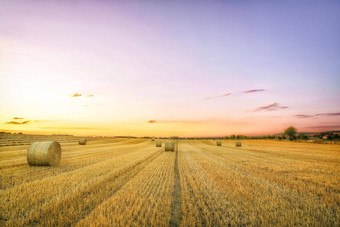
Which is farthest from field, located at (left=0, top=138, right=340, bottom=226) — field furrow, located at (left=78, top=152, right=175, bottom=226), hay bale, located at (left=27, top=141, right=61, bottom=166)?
hay bale, located at (left=27, top=141, right=61, bottom=166)

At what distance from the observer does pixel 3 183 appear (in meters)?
6.87

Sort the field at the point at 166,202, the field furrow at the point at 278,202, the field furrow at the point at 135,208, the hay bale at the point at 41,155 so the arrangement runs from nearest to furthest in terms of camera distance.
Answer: the field furrow at the point at 135,208 < the field at the point at 166,202 < the field furrow at the point at 278,202 < the hay bale at the point at 41,155

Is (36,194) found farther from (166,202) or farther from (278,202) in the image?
(278,202)

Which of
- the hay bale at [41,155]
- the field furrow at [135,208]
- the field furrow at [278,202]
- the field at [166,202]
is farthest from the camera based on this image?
the hay bale at [41,155]

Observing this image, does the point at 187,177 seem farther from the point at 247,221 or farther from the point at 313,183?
the point at 313,183

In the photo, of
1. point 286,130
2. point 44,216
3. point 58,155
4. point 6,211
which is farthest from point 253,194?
point 286,130

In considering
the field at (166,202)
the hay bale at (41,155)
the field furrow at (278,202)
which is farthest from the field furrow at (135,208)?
the hay bale at (41,155)

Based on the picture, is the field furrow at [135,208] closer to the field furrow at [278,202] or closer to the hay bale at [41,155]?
the field furrow at [278,202]

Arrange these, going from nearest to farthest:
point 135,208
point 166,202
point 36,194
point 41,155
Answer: point 135,208
point 166,202
point 36,194
point 41,155

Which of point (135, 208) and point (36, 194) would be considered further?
point (36, 194)

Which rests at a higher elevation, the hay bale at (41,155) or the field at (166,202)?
the hay bale at (41,155)

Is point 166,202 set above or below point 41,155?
below

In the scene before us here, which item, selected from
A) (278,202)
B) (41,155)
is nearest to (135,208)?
(278,202)

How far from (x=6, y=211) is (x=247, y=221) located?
19.3 ft
